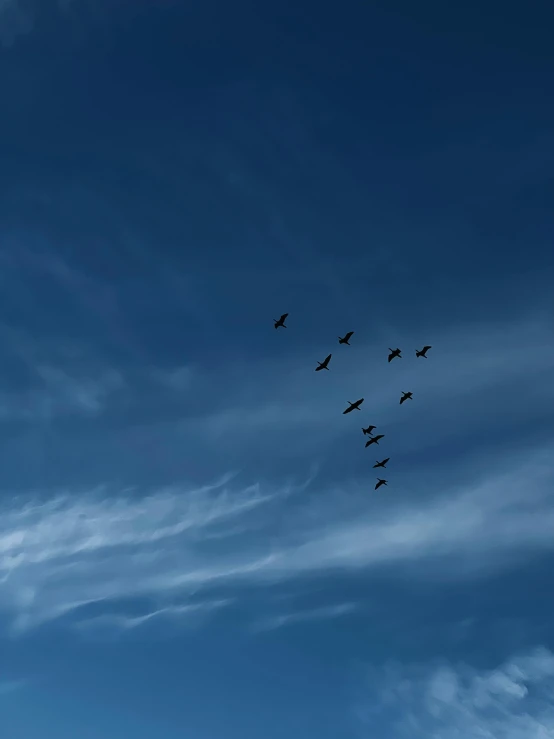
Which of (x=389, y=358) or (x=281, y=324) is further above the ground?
(x=281, y=324)

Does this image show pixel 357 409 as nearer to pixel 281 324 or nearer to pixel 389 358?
pixel 389 358

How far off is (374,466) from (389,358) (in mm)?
31619

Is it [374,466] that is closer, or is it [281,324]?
[281,324]

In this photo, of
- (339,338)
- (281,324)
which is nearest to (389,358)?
(339,338)

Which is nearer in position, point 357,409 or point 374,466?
point 357,409

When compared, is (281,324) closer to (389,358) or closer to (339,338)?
(339,338)

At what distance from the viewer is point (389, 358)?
178375 mm

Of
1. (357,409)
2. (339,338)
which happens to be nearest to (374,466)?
(357,409)

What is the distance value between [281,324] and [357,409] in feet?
89.4

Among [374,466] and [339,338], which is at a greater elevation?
[339,338]

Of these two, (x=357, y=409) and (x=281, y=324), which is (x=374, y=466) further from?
(x=281, y=324)

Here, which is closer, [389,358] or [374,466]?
[389,358]

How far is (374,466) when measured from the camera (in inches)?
7707

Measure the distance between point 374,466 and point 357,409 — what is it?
67.2 ft
